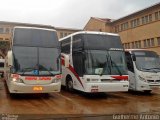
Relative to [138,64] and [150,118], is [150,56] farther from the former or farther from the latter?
[150,118]

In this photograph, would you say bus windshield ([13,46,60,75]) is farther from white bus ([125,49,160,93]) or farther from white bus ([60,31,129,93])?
white bus ([125,49,160,93])

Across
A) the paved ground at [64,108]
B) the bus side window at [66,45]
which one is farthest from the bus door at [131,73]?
the bus side window at [66,45]

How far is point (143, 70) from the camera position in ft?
52.4

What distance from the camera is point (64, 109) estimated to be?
36.6 ft

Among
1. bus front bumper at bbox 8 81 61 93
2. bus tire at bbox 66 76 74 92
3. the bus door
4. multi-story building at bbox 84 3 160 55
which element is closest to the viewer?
bus front bumper at bbox 8 81 61 93

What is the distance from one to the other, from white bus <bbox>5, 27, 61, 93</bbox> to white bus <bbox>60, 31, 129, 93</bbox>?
106cm

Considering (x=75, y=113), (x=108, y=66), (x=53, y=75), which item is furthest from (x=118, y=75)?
(x=75, y=113)

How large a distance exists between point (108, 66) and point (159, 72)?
400cm

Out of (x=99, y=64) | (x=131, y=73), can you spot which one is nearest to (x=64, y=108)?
(x=99, y=64)

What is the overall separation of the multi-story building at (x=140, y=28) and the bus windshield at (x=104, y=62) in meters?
25.0

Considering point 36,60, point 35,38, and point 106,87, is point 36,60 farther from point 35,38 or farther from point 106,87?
point 106,87

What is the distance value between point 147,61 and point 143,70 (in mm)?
755

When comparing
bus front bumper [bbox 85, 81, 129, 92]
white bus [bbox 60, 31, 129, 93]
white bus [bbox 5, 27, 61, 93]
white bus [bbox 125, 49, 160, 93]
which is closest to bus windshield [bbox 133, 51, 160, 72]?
white bus [bbox 125, 49, 160, 93]

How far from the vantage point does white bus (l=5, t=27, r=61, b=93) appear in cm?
1270
